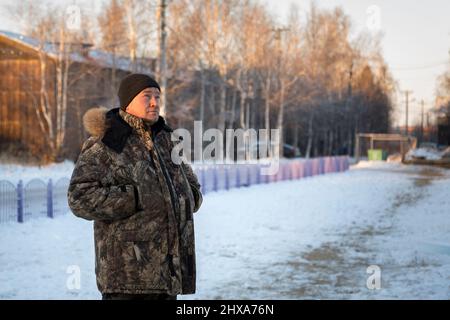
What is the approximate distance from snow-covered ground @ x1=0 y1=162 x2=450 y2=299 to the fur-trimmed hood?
11.2 ft

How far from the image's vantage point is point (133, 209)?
2697 mm

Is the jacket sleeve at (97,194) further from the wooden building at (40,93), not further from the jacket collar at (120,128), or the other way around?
the wooden building at (40,93)

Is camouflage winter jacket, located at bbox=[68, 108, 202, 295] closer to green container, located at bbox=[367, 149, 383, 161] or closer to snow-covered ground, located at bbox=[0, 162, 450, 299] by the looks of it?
snow-covered ground, located at bbox=[0, 162, 450, 299]

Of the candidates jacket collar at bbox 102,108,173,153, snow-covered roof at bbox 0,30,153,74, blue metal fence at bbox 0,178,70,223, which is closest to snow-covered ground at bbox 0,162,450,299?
blue metal fence at bbox 0,178,70,223

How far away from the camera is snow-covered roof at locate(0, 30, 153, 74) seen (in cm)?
2604

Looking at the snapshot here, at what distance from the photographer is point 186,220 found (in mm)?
2844

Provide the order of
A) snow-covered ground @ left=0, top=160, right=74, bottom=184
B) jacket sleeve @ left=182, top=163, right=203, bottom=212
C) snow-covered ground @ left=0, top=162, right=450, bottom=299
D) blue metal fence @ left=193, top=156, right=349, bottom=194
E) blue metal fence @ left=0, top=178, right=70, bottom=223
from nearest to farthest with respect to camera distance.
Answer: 1. jacket sleeve @ left=182, top=163, right=203, bottom=212
2. snow-covered ground @ left=0, top=162, right=450, bottom=299
3. blue metal fence @ left=0, top=178, right=70, bottom=223
4. blue metal fence @ left=193, top=156, right=349, bottom=194
5. snow-covered ground @ left=0, top=160, right=74, bottom=184

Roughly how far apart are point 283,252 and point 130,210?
609 centimetres

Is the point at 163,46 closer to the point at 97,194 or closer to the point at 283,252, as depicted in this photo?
the point at 283,252

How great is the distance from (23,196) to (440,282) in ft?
25.4

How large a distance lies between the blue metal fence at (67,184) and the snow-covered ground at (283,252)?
45 cm

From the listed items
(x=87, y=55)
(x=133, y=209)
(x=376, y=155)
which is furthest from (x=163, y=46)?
(x=376, y=155)
